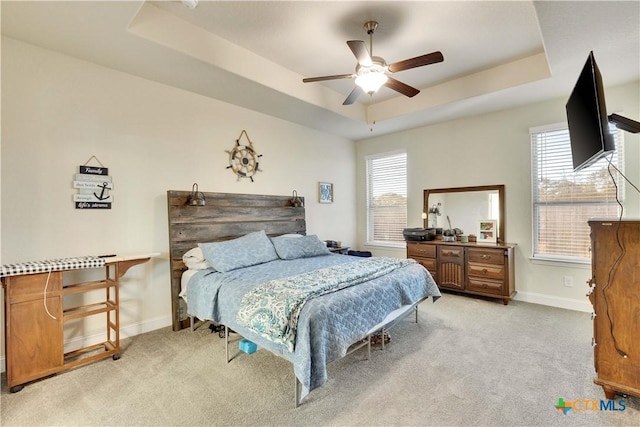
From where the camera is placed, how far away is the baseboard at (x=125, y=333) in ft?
8.81

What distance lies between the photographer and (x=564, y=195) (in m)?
3.76

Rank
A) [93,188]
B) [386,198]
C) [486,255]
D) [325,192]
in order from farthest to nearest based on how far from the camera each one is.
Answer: [386,198] < [325,192] < [486,255] < [93,188]

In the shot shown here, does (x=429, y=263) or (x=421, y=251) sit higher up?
(x=421, y=251)

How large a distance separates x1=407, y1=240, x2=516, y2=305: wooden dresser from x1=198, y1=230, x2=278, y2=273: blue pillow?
2.35 meters

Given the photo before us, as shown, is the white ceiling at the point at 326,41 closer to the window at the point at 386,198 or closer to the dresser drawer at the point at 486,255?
the window at the point at 386,198

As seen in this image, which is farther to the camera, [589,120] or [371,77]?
[371,77]

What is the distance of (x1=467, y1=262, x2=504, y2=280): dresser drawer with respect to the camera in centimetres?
384

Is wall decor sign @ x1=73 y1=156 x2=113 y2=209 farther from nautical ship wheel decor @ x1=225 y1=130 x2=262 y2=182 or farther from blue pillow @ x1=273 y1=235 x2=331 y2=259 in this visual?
blue pillow @ x1=273 y1=235 x2=331 y2=259

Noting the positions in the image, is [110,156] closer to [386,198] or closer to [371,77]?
[371,77]

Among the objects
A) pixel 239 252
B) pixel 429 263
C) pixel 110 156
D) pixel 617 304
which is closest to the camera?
pixel 617 304

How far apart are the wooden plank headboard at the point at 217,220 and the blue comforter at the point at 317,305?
15.8 inches

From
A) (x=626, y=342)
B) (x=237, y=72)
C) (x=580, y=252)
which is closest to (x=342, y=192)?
(x=237, y=72)

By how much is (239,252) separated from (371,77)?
2.13 meters

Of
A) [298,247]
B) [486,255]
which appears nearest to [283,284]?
[298,247]
